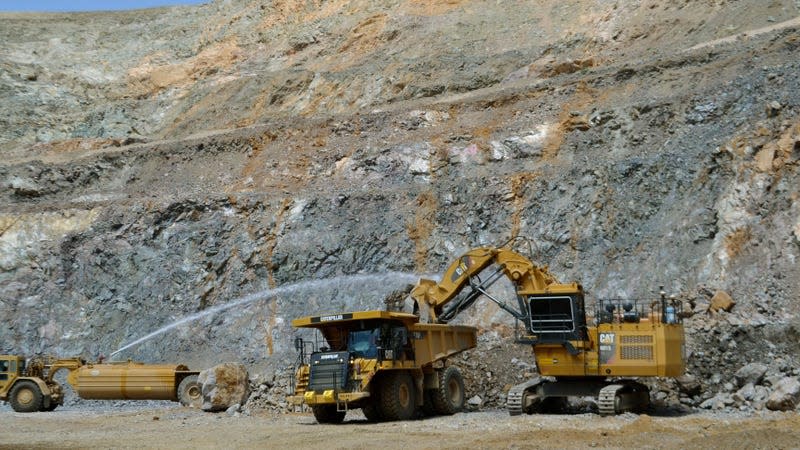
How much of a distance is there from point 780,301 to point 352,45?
23363 mm

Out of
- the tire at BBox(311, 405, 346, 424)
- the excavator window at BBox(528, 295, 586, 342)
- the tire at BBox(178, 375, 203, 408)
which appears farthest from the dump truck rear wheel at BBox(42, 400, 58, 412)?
the excavator window at BBox(528, 295, 586, 342)

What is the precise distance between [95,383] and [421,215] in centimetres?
906

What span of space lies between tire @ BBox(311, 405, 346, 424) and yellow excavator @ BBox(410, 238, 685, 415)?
3141 millimetres

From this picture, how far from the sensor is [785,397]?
45.7 feet

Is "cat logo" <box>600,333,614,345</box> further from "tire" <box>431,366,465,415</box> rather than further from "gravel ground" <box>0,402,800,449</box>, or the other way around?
"tire" <box>431,366,465,415</box>

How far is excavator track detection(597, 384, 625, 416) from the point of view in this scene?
14.5 m

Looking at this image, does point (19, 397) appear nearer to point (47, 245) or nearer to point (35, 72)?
point (47, 245)

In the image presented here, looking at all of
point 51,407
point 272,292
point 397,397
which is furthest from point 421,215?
point 51,407

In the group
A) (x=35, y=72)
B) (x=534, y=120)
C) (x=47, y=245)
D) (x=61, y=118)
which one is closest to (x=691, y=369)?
(x=534, y=120)

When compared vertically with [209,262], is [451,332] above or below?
below

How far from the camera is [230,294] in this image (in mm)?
23812

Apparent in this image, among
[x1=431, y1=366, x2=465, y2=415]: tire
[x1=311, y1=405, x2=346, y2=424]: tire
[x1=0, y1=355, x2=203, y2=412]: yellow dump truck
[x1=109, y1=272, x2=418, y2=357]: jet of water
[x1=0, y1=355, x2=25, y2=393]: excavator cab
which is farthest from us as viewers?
[x1=109, y1=272, x2=418, y2=357]: jet of water

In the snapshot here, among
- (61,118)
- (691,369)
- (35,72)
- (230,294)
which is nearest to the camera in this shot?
(691,369)

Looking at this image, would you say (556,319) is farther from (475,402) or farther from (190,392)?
(190,392)
